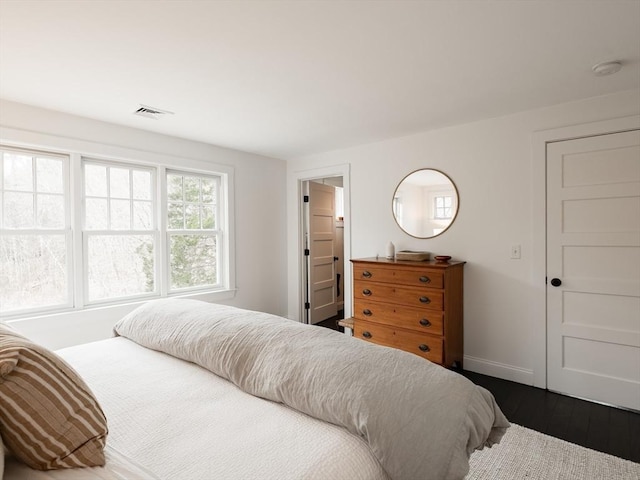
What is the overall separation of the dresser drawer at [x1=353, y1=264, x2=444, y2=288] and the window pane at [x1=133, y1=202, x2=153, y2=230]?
2201 millimetres

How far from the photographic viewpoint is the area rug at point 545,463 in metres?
1.83

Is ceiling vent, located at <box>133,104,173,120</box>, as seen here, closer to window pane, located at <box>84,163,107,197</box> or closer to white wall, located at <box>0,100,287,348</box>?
white wall, located at <box>0,100,287,348</box>

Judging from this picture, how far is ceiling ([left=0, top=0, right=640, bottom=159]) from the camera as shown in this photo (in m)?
1.59

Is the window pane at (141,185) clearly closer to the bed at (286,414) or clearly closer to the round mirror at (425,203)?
the bed at (286,414)

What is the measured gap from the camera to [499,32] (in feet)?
5.74

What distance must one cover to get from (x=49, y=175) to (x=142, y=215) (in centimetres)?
→ 82

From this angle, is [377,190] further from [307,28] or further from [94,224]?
[94,224]

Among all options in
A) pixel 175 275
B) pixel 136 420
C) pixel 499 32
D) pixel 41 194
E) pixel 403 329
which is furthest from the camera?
pixel 175 275

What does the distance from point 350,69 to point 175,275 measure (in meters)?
2.83

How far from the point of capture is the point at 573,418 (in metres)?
2.41

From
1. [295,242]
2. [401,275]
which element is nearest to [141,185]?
[295,242]

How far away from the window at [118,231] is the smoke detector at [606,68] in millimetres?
3787

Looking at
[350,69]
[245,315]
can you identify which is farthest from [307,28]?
[245,315]

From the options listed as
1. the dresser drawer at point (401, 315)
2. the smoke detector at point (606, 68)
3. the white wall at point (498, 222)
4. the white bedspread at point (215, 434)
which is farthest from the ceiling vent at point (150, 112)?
the smoke detector at point (606, 68)
